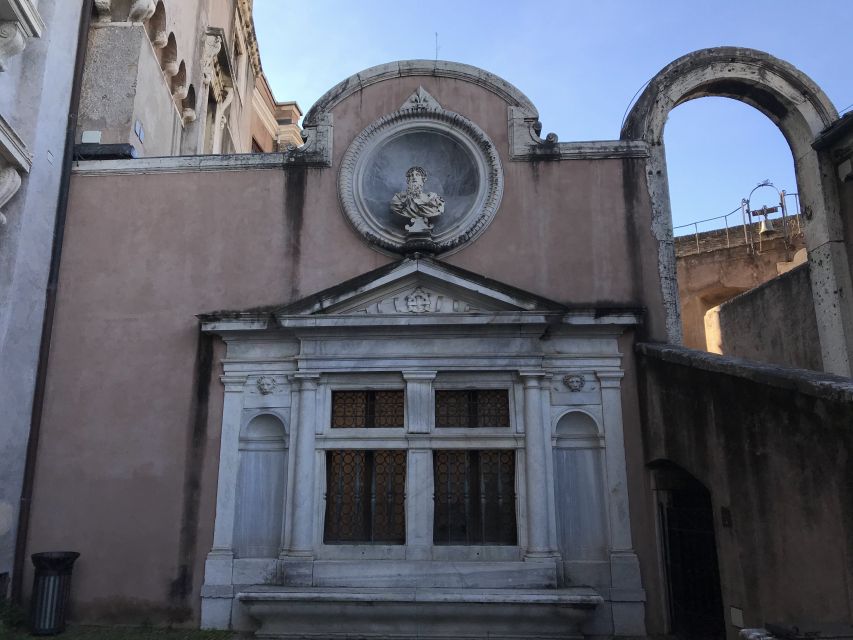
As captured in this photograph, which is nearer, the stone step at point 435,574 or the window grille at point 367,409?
the stone step at point 435,574

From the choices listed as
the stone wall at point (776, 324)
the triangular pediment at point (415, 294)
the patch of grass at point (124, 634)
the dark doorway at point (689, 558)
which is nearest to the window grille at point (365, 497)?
the patch of grass at point (124, 634)

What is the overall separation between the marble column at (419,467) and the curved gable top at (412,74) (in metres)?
3.78

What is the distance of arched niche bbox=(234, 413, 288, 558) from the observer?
836cm

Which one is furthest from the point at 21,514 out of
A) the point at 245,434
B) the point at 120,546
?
the point at 245,434

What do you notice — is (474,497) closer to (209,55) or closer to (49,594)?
(49,594)

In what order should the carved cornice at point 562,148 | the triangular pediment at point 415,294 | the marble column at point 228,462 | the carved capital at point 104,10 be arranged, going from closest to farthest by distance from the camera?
the marble column at point 228,462 → the triangular pediment at point 415,294 → the carved cornice at point 562,148 → the carved capital at point 104,10

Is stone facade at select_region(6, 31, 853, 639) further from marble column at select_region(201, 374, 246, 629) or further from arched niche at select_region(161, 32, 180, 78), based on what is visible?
arched niche at select_region(161, 32, 180, 78)

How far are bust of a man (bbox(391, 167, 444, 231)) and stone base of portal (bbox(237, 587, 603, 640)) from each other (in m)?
4.33

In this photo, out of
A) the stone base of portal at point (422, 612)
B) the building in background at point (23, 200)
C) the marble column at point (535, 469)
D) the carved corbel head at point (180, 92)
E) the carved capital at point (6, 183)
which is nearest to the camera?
the stone base of portal at point (422, 612)

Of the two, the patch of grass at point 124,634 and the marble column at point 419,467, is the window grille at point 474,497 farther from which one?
the patch of grass at point 124,634

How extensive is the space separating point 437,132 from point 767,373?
5300mm

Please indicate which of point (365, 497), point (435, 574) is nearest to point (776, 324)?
point (435, 574)

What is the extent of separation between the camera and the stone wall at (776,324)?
11109 millimetres

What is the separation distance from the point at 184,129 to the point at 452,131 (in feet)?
21.1
